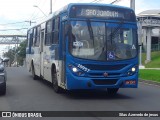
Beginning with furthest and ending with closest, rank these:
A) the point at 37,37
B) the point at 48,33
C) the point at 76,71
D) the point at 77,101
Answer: the point at 37,37, the point at 48,33, the point at 76,71, the point at 77,101

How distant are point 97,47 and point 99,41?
0.73 feet

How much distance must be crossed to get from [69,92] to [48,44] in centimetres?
251

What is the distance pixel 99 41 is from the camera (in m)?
13.3

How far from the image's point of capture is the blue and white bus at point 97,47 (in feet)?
43.0

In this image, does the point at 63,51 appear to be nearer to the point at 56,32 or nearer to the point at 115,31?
the point at 56,32

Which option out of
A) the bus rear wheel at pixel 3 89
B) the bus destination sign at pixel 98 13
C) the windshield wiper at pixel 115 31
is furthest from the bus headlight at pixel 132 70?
the bus rear wheel at pixel 3 89

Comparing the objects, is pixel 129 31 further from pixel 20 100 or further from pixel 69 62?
pixel 20 100

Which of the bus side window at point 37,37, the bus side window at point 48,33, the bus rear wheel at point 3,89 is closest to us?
the bus rear wheel at point 3,89

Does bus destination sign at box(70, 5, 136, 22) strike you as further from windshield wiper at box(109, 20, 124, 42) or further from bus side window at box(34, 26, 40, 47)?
bus side window at box(34, 26, 40, 47)

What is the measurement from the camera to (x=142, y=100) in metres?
13.3

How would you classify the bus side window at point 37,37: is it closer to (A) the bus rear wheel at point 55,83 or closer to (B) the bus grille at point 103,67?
(A) the bus rear wheel at point 55,83

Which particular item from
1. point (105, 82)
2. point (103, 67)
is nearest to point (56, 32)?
point (103, 67)

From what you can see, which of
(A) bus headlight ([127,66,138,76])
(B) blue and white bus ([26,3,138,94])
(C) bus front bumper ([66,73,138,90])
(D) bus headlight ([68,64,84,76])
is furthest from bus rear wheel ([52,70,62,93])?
(A) bus headlight ([127,66,138,76])

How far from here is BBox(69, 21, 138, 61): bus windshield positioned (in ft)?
43.2
